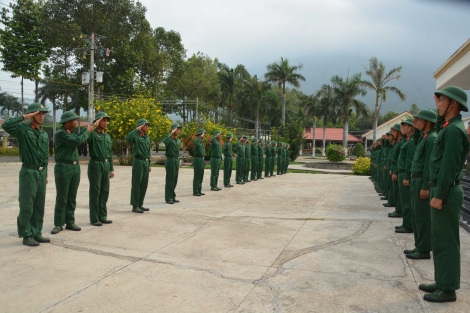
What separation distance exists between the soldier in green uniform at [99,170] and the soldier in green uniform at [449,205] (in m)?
4.93

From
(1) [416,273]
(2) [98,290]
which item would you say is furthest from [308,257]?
(2) [98,290]

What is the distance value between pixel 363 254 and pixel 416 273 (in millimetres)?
809

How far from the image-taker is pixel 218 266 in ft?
14.6

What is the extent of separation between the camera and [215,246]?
17.5ft

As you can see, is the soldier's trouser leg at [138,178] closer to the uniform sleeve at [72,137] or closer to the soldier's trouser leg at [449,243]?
the uniform sleeve at [72,137]

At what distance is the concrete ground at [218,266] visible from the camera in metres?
3.46

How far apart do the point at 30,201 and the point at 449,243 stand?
4881 mm

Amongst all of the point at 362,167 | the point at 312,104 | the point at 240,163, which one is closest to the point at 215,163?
the point at 240,163

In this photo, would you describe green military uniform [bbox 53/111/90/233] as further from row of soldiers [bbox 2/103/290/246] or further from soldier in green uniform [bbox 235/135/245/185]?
soldier in green uniform [bbox 235/135/245/185]

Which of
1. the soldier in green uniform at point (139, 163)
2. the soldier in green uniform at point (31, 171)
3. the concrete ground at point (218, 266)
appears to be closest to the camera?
the concrete ground at point (218, 266)

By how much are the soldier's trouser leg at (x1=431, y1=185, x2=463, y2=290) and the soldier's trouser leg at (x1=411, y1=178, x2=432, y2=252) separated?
3.85 feet

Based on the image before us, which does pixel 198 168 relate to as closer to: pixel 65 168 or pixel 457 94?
pixel 65 168

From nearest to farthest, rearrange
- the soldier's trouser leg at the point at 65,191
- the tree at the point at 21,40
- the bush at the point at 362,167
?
the soldier's trouser leg at the point at 65,191 < the bush at the point at 362,167 < the tree at the point at 21,40

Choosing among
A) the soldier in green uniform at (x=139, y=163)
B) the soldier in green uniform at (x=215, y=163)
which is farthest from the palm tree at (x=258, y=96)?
the soldier in green uniform at (x=139, y=163)
